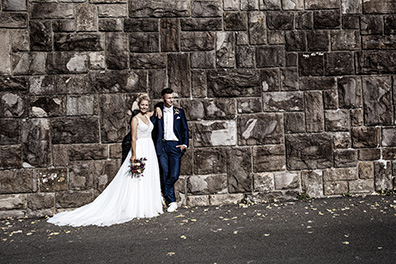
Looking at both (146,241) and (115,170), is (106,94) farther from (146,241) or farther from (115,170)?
Result: (146,241)

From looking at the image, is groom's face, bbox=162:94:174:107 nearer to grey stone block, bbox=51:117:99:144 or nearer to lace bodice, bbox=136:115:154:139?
lace bodice, bbox=136:115:154:139

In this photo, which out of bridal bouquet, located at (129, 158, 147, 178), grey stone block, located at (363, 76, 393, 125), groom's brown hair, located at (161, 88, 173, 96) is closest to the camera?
bridal bouquet, located at (129, 158, 147, 178)

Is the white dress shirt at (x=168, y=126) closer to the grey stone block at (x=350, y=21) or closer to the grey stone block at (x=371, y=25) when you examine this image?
the grey stone block at (x=350, y=21)

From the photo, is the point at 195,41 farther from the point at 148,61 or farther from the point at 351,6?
the point at 351,6

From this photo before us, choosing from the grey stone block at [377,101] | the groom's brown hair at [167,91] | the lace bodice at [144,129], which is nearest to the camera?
the lace bodice at [144,129]

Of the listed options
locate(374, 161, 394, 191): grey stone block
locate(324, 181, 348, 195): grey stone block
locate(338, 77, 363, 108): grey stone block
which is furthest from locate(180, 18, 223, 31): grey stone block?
locate(374, 161, 394, 191): grey stone block

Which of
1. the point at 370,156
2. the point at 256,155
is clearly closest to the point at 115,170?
the point at 256,155

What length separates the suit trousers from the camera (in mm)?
5550

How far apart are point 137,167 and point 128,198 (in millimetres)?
511

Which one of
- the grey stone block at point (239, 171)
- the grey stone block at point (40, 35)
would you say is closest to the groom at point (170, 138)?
the grey stone block at point (239, 171)

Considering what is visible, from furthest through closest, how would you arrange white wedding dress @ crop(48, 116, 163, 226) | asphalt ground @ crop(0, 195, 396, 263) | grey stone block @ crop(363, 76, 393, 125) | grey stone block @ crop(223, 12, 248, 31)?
grey stone block @ crop(363, 76, 393, 125), grey stone block @ crop(223, 12, 248, 31), white wedding dress @ crop(48, 116, 163, 226), asphalt ground @ crop(0, 195, 396, 263)

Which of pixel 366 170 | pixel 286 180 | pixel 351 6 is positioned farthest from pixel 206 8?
pixel 366 170

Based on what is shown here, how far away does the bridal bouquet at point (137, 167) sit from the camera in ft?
17.3

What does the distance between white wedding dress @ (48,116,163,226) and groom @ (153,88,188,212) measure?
0.15 metres
